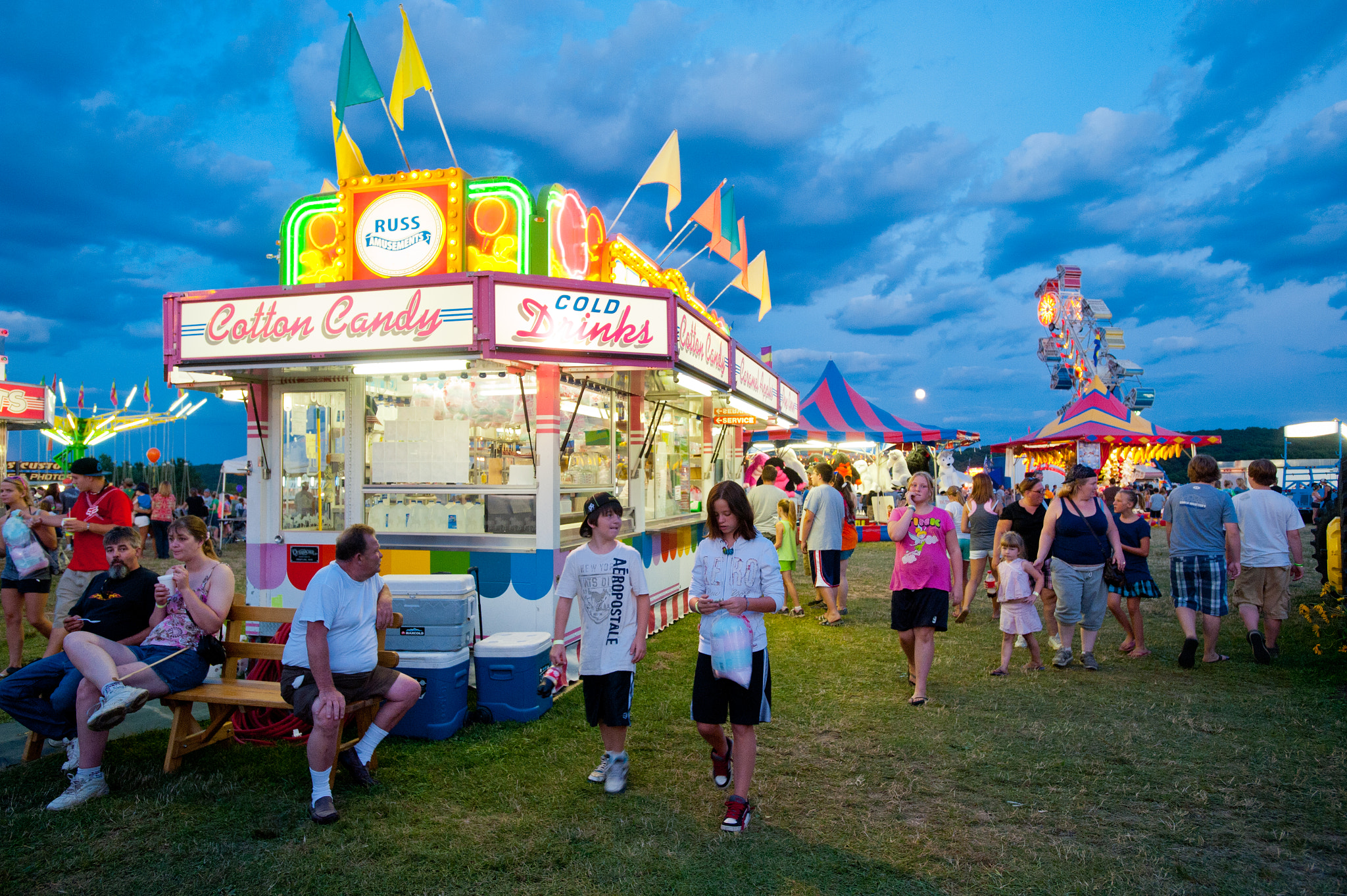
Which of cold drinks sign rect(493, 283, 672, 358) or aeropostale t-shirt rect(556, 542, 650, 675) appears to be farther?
cold drinks sign rect(493, 283, 672, 358)

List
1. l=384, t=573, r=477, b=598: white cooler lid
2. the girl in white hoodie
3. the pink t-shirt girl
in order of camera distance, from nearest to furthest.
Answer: the girl in white hoodie → l=384, t=573, r=477, b=598: white cooler lid → the pink t-shirt girl

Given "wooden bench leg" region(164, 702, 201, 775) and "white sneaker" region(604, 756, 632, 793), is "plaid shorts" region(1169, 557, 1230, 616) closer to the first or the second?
"white sneaker" region(604, 756, 632, 793)

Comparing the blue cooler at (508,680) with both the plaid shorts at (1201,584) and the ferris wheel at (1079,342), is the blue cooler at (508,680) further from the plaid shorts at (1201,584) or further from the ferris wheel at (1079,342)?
the ferris wheel at (1079,342)

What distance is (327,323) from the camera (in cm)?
556

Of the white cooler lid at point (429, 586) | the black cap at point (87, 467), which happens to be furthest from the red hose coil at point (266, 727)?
the black cap at point (87, 467)

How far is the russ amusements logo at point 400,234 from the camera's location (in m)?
6.27

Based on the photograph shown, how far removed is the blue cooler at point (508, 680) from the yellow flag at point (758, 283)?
6.61 m

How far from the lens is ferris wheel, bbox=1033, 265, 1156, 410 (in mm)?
31172

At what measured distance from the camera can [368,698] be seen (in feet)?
13.4

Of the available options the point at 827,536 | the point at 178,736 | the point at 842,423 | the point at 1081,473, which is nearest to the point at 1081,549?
the point at 1081,473

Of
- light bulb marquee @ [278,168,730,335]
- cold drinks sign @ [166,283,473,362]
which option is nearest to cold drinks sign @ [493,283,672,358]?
cold drinks sign @ [166,283,473,362]

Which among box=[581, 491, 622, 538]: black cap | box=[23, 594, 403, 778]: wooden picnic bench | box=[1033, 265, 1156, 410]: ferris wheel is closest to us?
box=[581, 491, 622, 538]: black cap

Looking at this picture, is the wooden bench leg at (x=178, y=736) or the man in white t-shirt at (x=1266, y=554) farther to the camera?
the man in white t-shirt at (x=1266, y=554)

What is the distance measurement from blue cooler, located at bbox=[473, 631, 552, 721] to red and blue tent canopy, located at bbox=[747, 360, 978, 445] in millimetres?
11941
